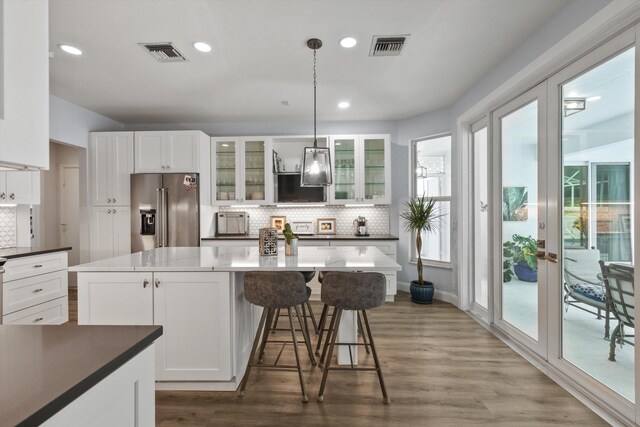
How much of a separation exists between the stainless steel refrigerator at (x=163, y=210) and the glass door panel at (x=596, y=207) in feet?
13.4

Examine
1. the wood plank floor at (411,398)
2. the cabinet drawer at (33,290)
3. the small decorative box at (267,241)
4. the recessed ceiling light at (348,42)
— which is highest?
the recessed ceiling light at (348,42)

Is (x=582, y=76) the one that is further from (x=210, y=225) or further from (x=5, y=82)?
(x=210, y=225)

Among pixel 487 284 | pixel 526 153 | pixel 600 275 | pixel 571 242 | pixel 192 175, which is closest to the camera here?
pixel 600 275

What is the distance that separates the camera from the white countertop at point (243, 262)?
6.97 ft

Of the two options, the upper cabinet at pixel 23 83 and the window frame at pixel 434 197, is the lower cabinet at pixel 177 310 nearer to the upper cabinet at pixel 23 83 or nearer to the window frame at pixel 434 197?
the upper cabinet at pixel 23 83

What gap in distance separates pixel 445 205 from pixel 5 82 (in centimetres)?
454

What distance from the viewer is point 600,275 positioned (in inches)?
80.7

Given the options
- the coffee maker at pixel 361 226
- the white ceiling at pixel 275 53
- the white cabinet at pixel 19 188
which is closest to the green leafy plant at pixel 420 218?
the coffee maker at pixel 361 226

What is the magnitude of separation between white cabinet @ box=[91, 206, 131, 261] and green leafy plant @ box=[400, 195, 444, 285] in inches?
154

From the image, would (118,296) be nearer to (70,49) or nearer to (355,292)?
(355,292)

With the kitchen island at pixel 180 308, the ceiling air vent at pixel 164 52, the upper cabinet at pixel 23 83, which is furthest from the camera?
the ceiling air vent at pixel 164 52

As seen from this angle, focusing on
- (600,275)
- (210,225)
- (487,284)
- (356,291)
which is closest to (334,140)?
(210,225)

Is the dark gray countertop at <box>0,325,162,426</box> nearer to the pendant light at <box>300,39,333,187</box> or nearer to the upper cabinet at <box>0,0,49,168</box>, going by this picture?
the upper cabinet at <box>0,0,49,168</box>

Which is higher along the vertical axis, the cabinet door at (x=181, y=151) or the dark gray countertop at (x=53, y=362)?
the cabinet door at (x=181, y=151)
